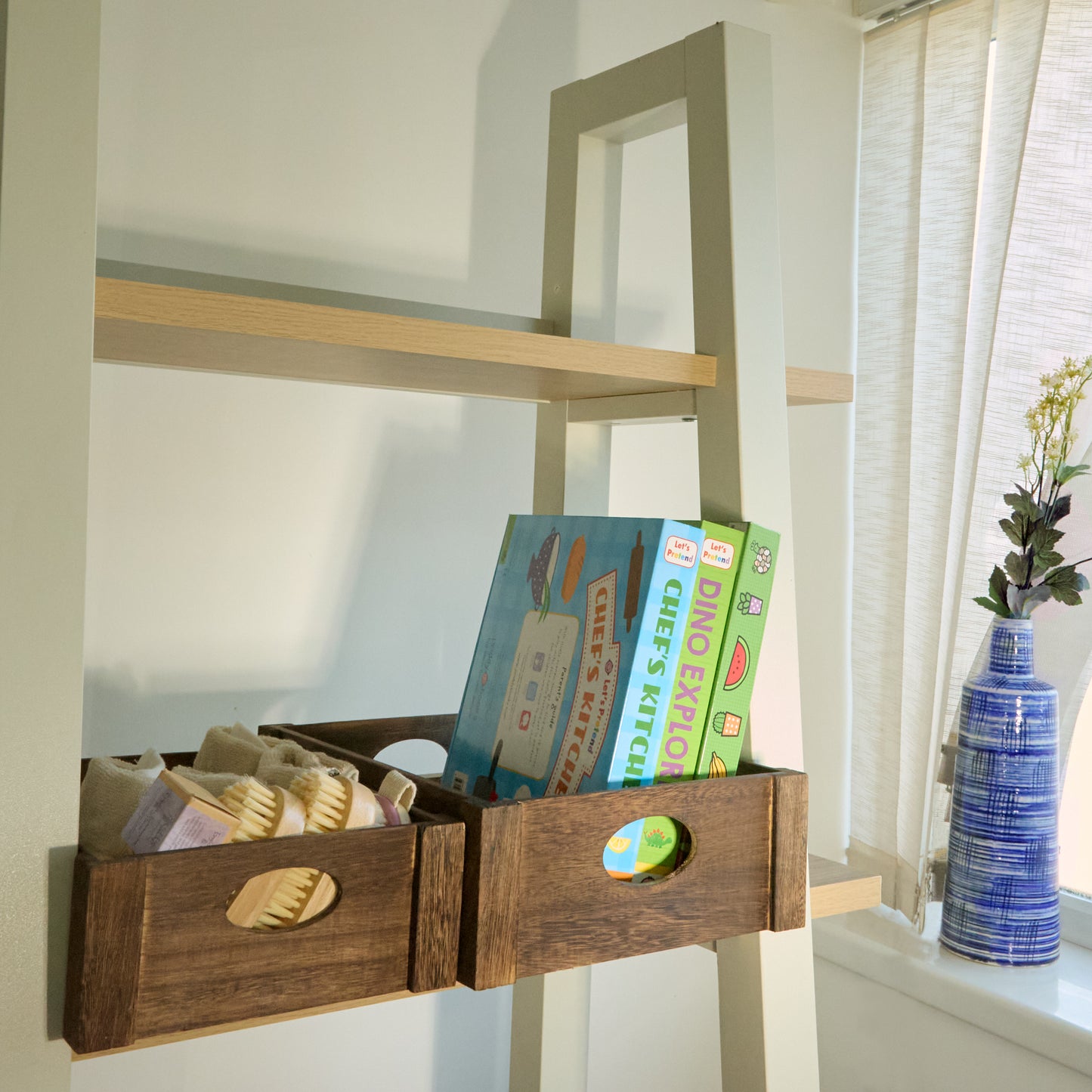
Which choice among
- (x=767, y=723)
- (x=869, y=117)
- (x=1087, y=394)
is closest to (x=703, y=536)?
(x=767, y=723)

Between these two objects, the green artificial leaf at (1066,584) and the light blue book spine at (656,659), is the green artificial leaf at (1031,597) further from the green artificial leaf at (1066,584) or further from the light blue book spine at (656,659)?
the light blue book spine at (656,659)

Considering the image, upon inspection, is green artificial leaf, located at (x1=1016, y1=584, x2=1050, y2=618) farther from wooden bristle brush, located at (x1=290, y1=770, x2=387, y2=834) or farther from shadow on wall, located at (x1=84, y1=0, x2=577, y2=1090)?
wooden bristle brush, located at (x1=290, y1=770, x2=387, y2=834)

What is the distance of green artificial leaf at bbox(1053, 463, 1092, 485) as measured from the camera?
1294 millimetres

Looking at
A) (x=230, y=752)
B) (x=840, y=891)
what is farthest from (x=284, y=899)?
(x=840, y=891)

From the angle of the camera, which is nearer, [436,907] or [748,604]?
[436,907]

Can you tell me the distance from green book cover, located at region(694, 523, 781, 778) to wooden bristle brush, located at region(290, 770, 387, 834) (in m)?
0.27

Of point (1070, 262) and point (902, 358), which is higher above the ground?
point (1070, 262)

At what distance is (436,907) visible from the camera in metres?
0.66

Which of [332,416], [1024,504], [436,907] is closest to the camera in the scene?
[436,907]

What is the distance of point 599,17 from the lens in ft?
4.61

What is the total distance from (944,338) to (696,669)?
3.09 feet

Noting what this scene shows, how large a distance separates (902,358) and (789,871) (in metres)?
1.01

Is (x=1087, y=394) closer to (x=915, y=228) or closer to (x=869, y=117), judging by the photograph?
(x=915, y=228)

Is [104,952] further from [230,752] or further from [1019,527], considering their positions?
[1019,527]
